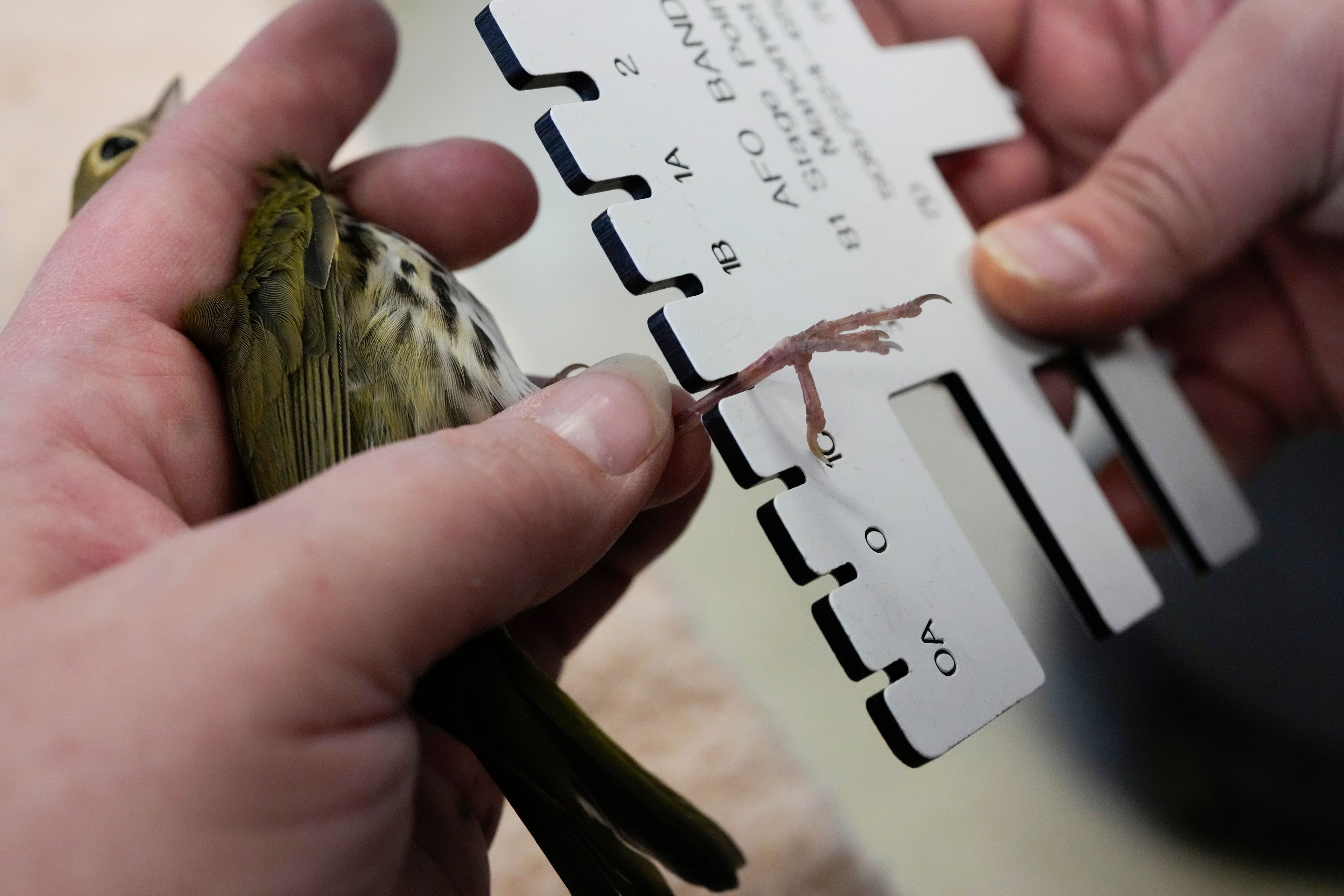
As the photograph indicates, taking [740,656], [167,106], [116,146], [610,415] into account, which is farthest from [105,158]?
[740,656]

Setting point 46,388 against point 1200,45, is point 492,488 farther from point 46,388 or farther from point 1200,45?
point 1200,45

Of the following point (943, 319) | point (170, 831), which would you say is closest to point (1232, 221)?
point (943, 319)

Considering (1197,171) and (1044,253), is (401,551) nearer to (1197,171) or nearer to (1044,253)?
(1044,253)

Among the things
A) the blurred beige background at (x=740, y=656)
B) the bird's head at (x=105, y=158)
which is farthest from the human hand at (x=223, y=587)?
the blurred beige background at (x=740, y=656)

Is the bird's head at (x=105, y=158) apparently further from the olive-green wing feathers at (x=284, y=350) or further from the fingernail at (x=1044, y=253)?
the fingernail at (x=1044, y=253)

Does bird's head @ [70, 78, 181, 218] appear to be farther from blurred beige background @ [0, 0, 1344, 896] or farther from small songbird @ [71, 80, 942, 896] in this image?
blurred beige background @ [0, 0, 1344, 896]

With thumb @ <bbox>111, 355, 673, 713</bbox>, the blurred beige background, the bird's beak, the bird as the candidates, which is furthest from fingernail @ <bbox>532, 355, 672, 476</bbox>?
the bird's beak
